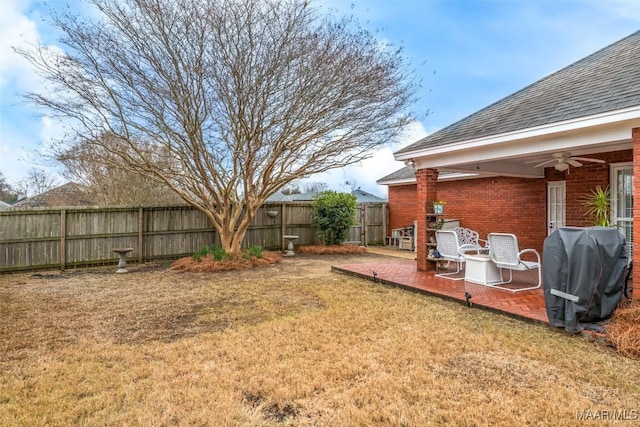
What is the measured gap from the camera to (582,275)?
4.19 meters

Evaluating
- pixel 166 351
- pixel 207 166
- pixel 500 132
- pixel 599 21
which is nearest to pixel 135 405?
pixel 166 351

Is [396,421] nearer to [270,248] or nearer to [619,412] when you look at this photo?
[619,412]

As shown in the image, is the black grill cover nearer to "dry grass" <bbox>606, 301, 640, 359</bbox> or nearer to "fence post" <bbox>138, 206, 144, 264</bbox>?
"dry grass" <bbox>606, 301, 640, 359</bbox>

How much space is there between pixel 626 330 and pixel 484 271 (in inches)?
110

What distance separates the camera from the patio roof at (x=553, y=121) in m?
4.95

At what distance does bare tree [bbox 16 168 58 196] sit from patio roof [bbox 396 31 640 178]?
20862mm

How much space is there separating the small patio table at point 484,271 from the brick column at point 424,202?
1.30 m

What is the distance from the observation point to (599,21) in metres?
8.97

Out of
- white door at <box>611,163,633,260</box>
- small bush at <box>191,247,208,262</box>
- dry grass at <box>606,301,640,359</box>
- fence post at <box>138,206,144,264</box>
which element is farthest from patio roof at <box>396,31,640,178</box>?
fence post at <box>138,206,144,264</box>

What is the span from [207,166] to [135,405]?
800 centimetres

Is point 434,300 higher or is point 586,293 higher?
point 586,293

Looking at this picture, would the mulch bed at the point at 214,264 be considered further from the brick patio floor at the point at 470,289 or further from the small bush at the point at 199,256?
the brick patio floor at the point at 470,289

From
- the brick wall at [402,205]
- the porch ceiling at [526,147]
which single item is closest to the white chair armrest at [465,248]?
the porch ceiling at [526,147]

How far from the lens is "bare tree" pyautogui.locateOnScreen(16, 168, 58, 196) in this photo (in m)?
20.4
